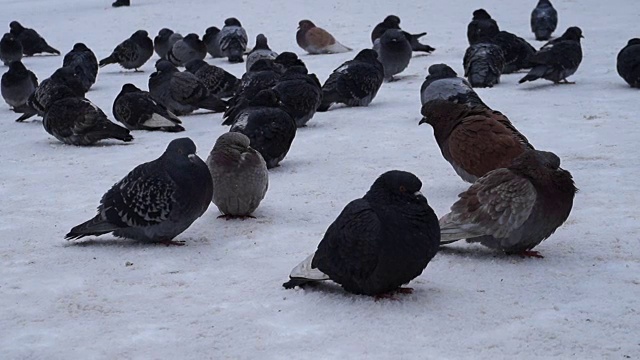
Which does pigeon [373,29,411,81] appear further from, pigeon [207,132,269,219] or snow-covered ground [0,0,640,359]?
pigeon [207,132,269,219]

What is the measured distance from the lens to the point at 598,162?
7.18 meters

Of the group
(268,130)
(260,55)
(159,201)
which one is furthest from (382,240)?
(260,55)

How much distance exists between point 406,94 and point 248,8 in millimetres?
11414

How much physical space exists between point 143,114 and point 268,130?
2.80m

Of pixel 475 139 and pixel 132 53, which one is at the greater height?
pixel 475 139

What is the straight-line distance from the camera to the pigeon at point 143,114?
9844mm

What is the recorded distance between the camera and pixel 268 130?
7484mm

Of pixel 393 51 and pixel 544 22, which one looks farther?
pixel 544 22

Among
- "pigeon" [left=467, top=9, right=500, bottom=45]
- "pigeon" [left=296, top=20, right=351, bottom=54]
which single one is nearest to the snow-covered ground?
"pigeon" [left=467, top=9, right=500, bottom=45]

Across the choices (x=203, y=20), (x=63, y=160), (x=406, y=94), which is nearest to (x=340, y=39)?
(x=203, y=20)

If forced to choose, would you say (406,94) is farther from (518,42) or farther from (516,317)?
(516,317)

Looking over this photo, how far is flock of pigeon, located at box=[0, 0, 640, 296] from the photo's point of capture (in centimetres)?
412

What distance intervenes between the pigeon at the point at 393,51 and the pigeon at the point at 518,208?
320 inches

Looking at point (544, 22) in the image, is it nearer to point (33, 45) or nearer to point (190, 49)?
point (190, 49)
